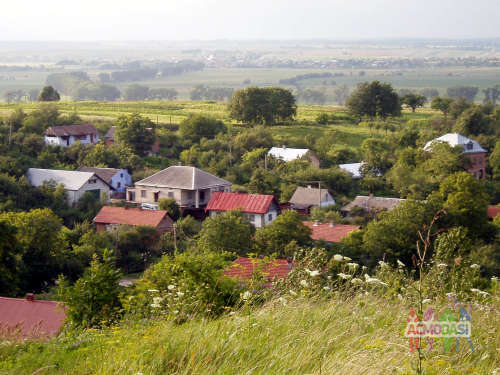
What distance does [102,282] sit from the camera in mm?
8477

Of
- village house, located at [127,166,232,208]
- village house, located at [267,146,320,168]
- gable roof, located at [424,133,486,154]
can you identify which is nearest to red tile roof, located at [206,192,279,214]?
village house, located at [127,166,232,208]

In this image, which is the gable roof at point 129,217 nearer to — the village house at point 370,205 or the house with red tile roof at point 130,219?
the house with red tile roof at point 130,219

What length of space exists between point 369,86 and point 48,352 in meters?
50.2

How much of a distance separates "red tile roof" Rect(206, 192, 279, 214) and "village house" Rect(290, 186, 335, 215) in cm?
211

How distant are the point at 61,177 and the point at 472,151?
22528 millimetres

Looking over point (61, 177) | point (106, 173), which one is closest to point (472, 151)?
point (106, 173)

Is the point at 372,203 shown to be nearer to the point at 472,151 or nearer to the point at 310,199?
the point at 310,199

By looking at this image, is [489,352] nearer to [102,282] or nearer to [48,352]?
[48,352]

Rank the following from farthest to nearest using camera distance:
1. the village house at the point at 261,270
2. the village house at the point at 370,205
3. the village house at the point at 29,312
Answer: the village house at the point at 370,205
the village house at the point at 29,312
the village house at the point at 261,270

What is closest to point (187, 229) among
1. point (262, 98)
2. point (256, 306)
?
point (256, 306)

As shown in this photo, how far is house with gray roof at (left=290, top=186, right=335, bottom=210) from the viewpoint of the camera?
93.6ft

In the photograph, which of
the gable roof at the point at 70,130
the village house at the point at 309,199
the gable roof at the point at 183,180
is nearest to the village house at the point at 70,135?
the gable roof at the point at 70,130

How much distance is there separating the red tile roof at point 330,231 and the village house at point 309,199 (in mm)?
3931

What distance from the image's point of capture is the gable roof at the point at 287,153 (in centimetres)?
3628
